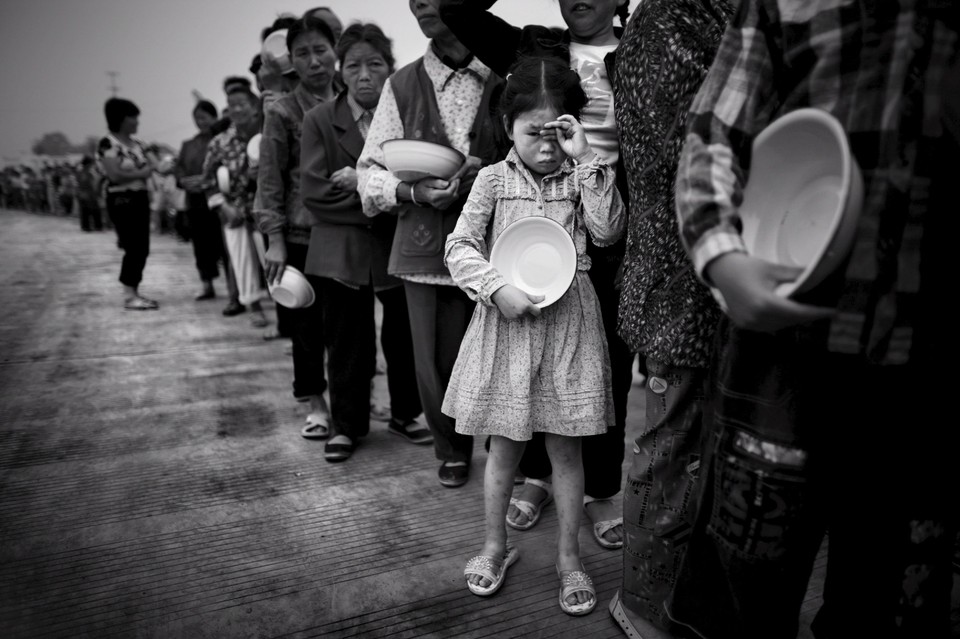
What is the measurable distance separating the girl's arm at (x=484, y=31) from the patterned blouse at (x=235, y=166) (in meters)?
2.46

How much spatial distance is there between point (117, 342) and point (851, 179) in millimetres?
5616

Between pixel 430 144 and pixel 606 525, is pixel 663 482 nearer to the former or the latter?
pixel 606 525

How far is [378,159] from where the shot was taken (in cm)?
262

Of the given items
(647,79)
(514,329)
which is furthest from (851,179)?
(514,329)

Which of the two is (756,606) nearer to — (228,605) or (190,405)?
(228,605)

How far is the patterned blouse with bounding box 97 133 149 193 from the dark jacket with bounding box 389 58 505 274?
499 centimetres

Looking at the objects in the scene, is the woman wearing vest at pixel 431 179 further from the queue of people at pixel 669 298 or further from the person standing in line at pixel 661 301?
the person standing in line at pixel 661 301

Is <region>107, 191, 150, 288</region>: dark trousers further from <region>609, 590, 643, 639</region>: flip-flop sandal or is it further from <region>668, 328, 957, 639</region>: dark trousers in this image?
<region>668, 328, 957, 639</region>: dark trousers

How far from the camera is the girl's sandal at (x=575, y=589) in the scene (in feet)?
6.12

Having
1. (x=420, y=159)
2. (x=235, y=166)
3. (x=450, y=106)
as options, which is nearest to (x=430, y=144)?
(x=420, y=159)

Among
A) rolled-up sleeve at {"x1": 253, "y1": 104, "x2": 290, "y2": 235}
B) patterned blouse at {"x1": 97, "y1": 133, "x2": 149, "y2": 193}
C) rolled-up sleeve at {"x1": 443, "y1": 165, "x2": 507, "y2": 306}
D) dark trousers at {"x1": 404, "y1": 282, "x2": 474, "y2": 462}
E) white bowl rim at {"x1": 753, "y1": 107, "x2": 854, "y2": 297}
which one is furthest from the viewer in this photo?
patterned blouse at {"x1": 97, "y1": 133, "x2": 149, "y2": 193}

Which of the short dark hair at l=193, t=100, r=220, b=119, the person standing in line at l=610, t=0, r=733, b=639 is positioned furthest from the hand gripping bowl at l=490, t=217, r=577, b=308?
the short dark hair at l=193, t=100, r=220, b=119

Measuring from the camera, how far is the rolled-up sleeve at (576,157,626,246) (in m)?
1.83

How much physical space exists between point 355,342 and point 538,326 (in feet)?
4.50
